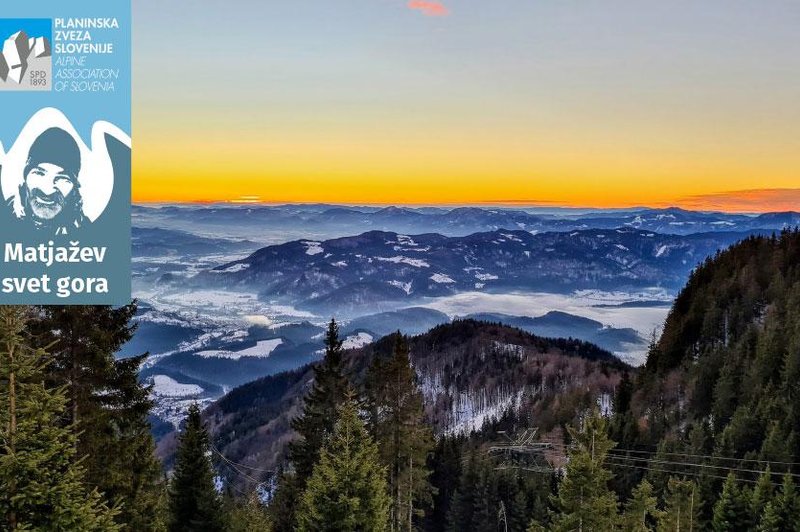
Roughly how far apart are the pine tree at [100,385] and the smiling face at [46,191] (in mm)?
5126

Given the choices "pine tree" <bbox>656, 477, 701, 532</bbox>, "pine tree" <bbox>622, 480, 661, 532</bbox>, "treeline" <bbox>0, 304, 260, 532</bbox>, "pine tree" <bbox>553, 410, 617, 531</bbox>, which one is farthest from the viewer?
"pine tree" <bbox>656, 477, 701, 532</bbox>

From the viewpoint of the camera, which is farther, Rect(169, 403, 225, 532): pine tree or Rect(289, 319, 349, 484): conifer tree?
Rect(289, 319, 349, 484): conifer tree

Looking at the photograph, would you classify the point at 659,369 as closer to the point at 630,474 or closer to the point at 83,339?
the point at 630,474

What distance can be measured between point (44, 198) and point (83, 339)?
6.60 meters

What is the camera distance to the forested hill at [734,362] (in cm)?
7000

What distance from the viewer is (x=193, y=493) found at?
114 feet

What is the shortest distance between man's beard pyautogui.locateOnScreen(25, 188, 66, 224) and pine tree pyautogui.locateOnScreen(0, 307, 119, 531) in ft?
7.46

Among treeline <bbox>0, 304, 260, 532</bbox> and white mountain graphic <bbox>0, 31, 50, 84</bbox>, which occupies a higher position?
white mountain graphic <bbox>0, 31, 50, 84</bbox>

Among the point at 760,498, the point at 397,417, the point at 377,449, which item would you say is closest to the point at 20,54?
the point at 377,449

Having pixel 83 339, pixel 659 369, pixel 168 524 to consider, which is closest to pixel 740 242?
pixel 659 369

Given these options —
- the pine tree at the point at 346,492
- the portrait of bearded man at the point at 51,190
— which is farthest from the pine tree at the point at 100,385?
the pine tree at the point at 346,492

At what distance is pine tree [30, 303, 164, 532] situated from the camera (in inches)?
757

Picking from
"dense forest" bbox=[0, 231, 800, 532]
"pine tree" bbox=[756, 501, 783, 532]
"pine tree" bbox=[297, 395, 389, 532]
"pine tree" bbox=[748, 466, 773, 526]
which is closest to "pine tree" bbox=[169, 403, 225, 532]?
"dense forest" bbox=[0, 231, 800, 532]

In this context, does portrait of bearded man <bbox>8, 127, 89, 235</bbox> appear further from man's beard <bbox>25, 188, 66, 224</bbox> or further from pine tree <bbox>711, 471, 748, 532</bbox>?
pine tree <bbox>711, 471, 748, 532</bbox>
